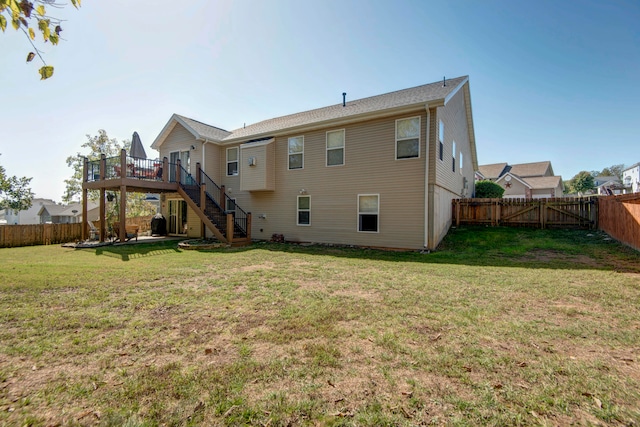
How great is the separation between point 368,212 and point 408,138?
10.3 feet

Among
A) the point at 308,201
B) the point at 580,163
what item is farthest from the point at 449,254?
the point at 580,163

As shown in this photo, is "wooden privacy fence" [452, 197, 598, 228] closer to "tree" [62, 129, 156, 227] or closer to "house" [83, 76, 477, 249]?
"house" [83, 76, 477, 249]

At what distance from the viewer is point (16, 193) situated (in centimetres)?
3291

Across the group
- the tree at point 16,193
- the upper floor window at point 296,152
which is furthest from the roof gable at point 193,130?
the tree at point 16,193

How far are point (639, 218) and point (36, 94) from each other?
13820mm

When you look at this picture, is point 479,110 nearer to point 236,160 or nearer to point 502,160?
point 236,160

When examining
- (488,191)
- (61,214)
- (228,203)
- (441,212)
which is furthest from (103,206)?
(61,214)

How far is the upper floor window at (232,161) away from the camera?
49.0ft

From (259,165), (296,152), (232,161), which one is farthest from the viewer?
(232,161)

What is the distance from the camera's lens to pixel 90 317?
3.79 m

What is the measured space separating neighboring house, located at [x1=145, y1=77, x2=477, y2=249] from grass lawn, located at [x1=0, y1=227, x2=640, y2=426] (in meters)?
4.72

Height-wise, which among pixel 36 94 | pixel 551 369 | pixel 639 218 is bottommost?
pixel 551 369

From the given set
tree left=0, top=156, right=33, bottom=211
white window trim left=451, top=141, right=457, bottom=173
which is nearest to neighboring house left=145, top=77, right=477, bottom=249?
white window trim left=451, top=141, right=457, bottom=173

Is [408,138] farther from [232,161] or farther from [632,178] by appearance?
[632,178]
